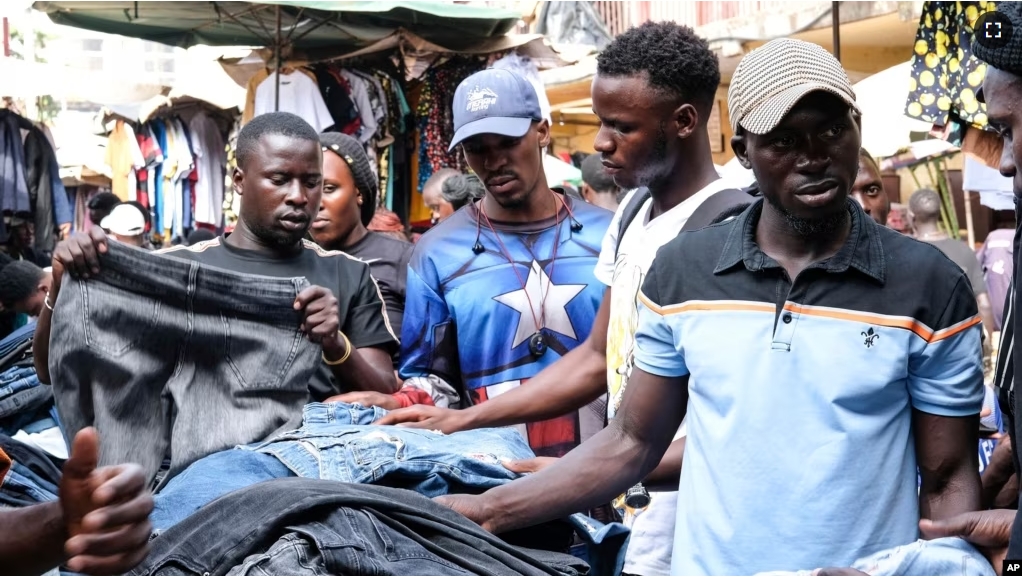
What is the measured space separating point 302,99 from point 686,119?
6.34 meters

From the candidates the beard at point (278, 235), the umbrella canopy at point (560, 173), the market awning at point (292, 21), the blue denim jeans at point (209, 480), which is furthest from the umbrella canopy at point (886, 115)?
the blue denim jeans at point (209, 480)

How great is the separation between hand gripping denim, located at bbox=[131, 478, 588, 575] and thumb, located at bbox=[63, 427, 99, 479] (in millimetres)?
457

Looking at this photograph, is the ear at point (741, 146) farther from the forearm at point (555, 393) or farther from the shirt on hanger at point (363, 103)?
the shirt on hanger at point (363, 103)

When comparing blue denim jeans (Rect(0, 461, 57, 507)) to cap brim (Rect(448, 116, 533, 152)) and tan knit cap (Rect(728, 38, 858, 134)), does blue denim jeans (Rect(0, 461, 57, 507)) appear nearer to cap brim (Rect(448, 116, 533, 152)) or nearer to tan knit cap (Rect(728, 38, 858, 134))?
cap brim (Rect(448, 116, 533, 152))

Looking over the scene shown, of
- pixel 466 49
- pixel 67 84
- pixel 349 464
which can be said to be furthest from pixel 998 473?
pixel 67 84

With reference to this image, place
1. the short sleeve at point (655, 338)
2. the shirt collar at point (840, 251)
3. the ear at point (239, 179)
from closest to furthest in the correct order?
1. the shirt collar at point (840, 251)
2. the short sleeve at point (655, 338)
3. the ear at point (239, 179)

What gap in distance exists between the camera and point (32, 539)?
2027 mm

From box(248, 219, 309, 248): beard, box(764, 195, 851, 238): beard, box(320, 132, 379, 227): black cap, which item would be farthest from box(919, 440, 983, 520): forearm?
box(320, 132, 379, 227): black cap

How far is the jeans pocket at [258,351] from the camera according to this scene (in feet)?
10.5

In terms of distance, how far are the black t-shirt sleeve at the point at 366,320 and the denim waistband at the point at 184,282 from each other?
50 centimetres

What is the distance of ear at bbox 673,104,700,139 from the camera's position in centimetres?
328

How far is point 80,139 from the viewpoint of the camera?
57.6 feet

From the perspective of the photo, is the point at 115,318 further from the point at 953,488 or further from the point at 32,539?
the point at 953,488

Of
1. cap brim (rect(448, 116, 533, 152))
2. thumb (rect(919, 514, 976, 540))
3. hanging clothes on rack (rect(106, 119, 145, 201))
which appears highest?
cap brim (rect(448, 116, 533, 152))
